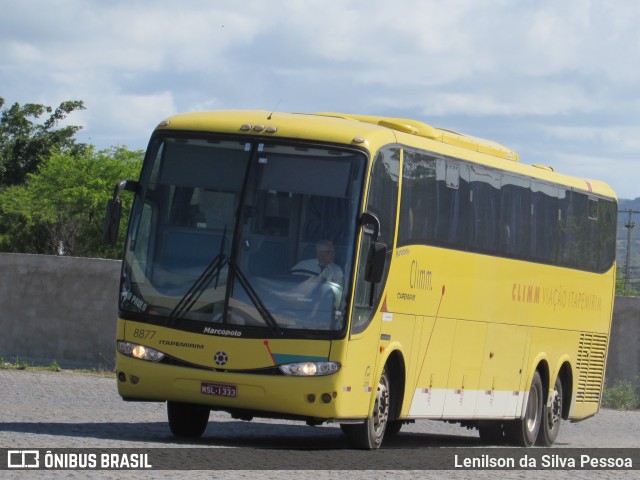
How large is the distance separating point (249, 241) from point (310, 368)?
4.69 ft

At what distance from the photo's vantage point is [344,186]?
593 inches

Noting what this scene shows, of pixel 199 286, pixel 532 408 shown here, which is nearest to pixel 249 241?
pixel 199 286

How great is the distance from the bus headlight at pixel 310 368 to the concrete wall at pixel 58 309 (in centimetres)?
1369

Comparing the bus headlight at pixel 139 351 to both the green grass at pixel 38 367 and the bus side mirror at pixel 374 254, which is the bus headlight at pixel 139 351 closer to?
the bus side mirror at pixel 374 254

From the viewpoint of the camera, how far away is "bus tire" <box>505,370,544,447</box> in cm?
2084

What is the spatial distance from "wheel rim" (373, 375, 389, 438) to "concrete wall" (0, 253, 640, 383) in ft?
41.5

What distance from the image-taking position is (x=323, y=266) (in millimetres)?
14852

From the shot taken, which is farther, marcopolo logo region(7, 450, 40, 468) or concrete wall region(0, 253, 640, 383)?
concrete wall region(0, 253, 640, 383)

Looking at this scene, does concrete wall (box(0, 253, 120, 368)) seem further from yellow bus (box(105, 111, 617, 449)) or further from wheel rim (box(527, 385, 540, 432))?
yellow bus (box(105, 111, 617, 449))

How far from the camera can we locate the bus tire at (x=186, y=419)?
1614 cm

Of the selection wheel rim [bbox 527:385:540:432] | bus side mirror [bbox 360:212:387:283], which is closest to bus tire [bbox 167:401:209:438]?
bus side mirror [bbox 360:212:387:283]

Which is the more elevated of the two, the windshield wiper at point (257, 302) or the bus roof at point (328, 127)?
the bus roof at point (328, 127)

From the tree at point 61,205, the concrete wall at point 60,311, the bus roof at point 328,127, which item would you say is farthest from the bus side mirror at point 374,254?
the tree at point 61,205

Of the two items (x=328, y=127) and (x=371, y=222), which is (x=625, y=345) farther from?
(x=371, y=222)
